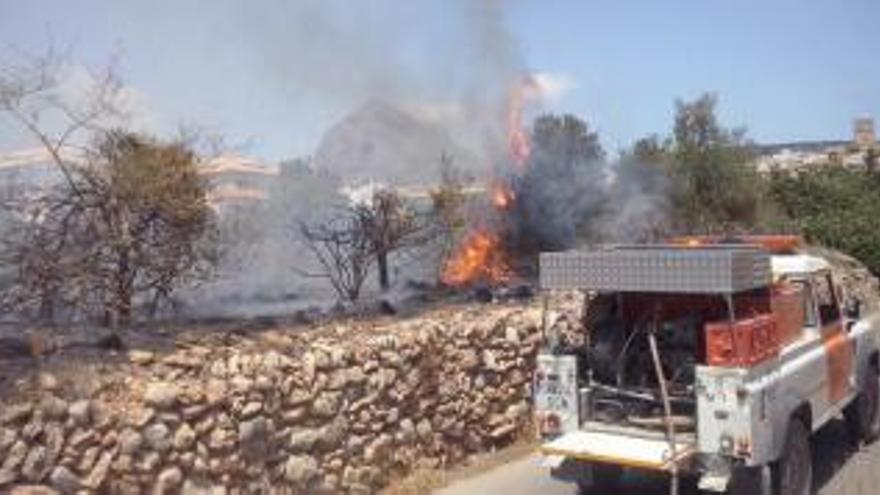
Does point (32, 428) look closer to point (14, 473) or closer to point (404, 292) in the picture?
point (14, 473)

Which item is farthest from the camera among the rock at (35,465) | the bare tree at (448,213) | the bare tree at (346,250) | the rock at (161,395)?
the bare tree at (448,213)

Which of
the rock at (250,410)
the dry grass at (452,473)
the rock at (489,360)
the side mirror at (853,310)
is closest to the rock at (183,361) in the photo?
the rock at (250,410)

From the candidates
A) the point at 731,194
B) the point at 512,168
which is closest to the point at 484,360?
the point at 512,168

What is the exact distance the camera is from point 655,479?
10742 mm

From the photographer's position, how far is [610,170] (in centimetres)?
2334

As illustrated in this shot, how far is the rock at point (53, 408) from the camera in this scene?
7.77m

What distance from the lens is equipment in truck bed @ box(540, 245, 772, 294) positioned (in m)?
8.65

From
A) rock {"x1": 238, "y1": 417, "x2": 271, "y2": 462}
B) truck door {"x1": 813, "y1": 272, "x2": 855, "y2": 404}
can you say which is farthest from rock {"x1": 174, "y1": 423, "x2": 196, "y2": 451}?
truck door {"x1": 813, "y1": 272, "x2": 855, "y2": 404}

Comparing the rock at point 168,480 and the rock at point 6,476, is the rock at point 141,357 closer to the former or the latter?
the rock at point 168,480

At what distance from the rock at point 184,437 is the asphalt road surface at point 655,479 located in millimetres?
2697

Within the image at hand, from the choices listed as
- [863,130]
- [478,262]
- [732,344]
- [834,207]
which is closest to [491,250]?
[478,262]

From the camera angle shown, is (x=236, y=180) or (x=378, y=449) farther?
(x=236, y=180)

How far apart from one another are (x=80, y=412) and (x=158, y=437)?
2.01 feet

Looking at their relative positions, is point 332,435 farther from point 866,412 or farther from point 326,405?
point 866,412
